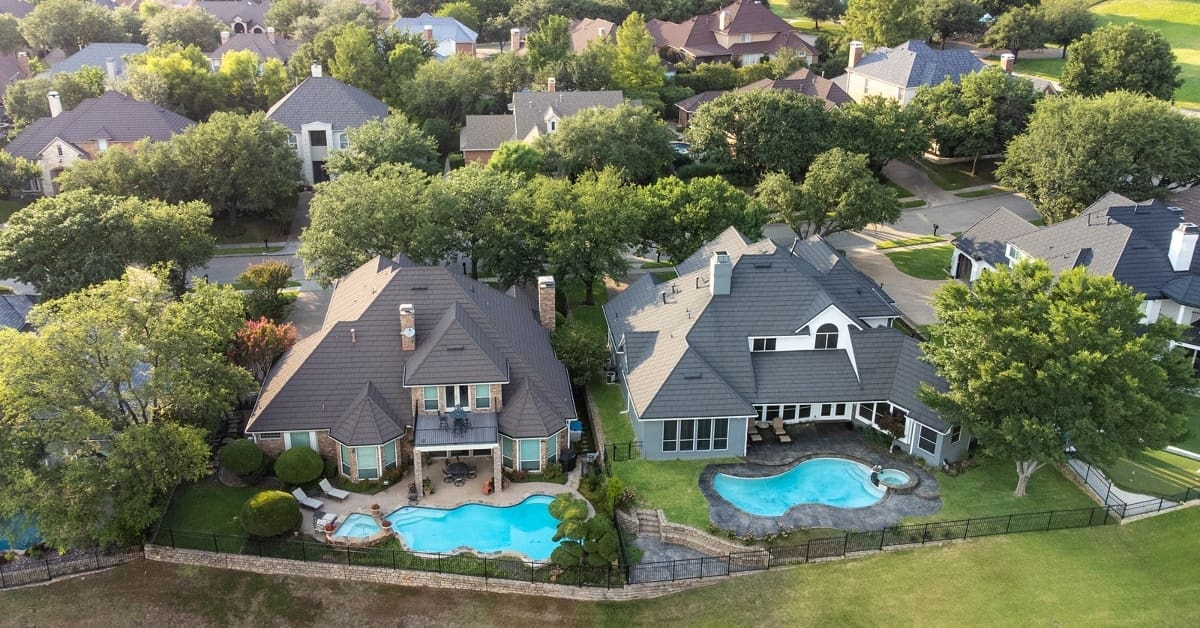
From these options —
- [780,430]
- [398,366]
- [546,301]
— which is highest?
[546,301]

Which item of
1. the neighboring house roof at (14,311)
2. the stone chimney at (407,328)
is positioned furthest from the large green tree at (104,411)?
the neighboring house roof at (14,311)

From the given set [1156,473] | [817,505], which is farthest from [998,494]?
[817,505]

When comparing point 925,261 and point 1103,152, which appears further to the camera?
point 925,261

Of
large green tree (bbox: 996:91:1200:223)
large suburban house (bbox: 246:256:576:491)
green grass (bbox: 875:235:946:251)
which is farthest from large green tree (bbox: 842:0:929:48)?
large suburban house (bbox: 246:256:576:491)

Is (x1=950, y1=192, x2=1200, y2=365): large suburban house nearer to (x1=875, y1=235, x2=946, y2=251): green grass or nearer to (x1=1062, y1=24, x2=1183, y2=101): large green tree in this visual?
(x1=875, y1=235, x2=946, y2=251): green grass

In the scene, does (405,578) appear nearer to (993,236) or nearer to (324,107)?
(993,236)

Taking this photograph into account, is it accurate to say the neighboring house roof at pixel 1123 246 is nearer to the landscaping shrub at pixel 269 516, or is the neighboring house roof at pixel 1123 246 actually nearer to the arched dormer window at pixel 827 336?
the arched dormer window at pixel 827 336
